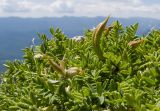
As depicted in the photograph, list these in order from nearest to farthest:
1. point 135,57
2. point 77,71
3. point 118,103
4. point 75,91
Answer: point 118,103 → point 75,91 → point 77,71 → point 135,57

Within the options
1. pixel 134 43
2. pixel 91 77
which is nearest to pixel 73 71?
pixel 91 77

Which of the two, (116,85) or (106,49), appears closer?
(116,85)

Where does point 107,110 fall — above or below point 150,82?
below

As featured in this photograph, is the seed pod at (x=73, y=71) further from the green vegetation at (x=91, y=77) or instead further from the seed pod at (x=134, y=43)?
the seed pod at (x=134, y=43)

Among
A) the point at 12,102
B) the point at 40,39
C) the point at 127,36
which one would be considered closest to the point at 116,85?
the point at 12,102

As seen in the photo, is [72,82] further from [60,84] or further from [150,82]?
[150,82]

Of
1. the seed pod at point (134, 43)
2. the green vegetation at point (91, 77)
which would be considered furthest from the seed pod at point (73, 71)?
the seed pod at point (134, 43)

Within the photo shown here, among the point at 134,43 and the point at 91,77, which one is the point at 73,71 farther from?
the point at 134,43

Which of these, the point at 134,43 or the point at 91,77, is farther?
the point at 134,43
